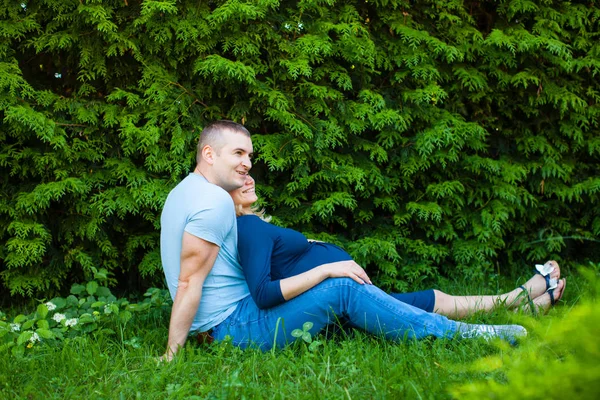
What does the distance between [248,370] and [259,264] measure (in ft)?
1.71

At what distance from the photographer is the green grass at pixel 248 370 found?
238 cm

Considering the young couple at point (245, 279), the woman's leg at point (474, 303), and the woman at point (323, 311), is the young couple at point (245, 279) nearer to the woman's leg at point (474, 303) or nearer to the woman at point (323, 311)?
the woman at point (323, 311)

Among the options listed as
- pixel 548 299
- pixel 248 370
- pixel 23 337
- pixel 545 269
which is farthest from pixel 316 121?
pixel 23 337

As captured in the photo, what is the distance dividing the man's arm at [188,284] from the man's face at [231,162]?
425mm

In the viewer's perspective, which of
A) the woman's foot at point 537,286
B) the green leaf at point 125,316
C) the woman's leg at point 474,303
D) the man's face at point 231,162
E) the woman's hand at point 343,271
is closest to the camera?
the woman's hand at point 343,271

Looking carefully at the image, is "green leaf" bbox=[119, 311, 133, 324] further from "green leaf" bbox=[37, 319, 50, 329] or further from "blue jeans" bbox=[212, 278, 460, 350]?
"blue jeans" bbox=[212, 278, 460, 350]

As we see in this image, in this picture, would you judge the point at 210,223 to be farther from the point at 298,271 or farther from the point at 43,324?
the point at 43,324

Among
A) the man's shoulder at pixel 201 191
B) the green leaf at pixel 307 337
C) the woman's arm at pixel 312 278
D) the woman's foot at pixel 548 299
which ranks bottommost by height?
the woman's foot at pixel 548 299

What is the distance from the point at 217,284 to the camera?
309cm

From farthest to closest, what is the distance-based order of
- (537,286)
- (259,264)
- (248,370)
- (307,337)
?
(537,286), (259,264), (307,337), (248,370)

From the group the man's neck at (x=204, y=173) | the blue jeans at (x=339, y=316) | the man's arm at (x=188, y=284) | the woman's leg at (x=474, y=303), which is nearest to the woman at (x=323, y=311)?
the blue jeans at (x=339, y=316)

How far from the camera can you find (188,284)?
2854mm

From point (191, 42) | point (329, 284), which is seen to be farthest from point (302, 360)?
point (191, 42)

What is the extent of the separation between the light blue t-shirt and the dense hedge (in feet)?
3.35
